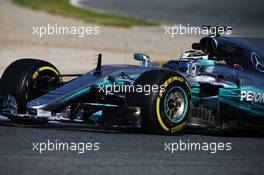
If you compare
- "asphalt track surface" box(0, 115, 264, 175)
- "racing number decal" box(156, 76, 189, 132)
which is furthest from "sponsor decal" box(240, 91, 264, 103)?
"racing number decal" box(156, 76, 189, 132)

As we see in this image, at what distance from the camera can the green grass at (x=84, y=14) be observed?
32.2m

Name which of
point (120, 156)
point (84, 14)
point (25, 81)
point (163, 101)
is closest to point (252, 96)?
point (163, 101)

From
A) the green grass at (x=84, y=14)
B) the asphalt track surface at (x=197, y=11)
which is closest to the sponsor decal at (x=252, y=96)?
the asphalt track surface at (x=197, y=11)

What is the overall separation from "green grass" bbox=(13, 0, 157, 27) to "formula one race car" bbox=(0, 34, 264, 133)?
20120 mm

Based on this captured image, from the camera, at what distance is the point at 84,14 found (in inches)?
1316

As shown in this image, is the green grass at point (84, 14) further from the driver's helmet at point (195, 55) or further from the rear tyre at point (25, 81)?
the rear tyre at point (25, 81)

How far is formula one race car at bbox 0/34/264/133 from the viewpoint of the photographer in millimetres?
10086

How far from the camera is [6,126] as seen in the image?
10688 millimetres

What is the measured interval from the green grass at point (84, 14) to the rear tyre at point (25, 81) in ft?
65.7

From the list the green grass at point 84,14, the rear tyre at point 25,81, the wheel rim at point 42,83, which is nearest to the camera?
the rear tyre at point 25,81

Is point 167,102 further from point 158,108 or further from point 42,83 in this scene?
point 42,83

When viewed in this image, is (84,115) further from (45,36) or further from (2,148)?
(45,36)

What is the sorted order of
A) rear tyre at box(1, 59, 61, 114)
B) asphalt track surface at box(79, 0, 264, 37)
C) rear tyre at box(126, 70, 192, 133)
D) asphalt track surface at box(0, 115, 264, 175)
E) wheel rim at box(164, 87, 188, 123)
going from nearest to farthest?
asphalt track surface at box(0, 115, 264, 175) < rear tyre at box(126, 70, 192, 133) < wheel rim at box(164, 87, 188, 123) < rear tyre at box(1, 59, 61, 114) < asphalt track surface at box(79, 0, 264, 37)

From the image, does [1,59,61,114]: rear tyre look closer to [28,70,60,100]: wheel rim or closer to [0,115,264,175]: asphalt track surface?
[28,70,60,100]: wheel rim
